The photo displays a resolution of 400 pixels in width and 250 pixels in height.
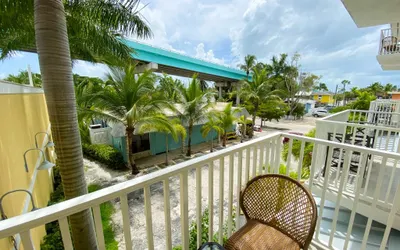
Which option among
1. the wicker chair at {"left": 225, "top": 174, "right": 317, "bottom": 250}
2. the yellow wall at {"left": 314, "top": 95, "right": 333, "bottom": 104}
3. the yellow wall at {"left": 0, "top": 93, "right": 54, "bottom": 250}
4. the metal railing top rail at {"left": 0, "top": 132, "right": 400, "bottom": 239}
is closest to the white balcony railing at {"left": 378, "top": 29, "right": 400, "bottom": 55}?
the wicker chair at {"left": 225, "top": 174, "right": 317, "bottom": 250}

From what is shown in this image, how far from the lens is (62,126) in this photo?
2379mm

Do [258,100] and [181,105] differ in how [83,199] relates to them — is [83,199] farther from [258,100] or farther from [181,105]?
[258,100]

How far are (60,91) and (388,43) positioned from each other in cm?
1062

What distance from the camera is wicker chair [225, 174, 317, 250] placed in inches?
63.9

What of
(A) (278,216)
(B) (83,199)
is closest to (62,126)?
(B) (83,199)

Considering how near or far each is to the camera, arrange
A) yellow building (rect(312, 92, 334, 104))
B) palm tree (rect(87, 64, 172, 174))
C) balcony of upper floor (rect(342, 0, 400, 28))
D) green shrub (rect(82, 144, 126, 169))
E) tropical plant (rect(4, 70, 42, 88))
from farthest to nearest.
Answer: yellow building (rect(312, 92, 334, 104))
tropical plant (rect(4, 70, 42, 88))
green shrub (rect(82, 144, 126, 169))
palm tree (rect(87, 64, 172, 174))
balcony of upper floor (rect(342, 0, 400, 28))

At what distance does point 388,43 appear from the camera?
7066 millimetres

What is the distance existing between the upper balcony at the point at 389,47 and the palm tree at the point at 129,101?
8.49 m

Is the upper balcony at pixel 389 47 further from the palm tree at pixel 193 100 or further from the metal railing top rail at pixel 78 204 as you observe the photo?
the metal railing top rail at pixel 78 204

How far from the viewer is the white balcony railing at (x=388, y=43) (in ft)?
22.4

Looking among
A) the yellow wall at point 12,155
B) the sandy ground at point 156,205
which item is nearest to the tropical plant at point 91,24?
the yellow wall at point 12,155

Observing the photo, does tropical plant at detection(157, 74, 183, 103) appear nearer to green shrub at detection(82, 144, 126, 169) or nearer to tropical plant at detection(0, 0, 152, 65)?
green shrub at detection(82, 144, 126, 169)

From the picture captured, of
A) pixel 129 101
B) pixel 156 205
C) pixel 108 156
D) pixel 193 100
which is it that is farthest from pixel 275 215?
pixel 108 156

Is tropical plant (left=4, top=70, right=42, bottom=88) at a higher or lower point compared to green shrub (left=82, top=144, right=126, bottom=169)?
higher
